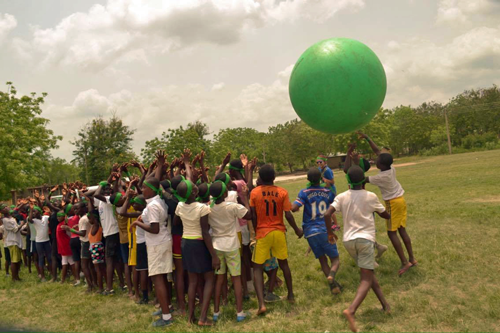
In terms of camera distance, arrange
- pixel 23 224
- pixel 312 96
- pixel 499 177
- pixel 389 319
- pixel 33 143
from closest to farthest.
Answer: pixel 389 319 → pixel 312 96 → pixel 23 224 → pixel 499 177 → pixel 33 143

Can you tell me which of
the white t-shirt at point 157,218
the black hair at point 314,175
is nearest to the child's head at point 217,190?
the white t-shirt at point 157,218

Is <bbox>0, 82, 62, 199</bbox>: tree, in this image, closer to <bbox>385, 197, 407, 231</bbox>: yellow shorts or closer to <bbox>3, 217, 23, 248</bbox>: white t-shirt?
<bbox>3, 217, 23, 248</bbox>: white t-shirt

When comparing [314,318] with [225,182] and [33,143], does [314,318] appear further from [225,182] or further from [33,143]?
[33,143]

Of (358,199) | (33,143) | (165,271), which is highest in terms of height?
(33,143)

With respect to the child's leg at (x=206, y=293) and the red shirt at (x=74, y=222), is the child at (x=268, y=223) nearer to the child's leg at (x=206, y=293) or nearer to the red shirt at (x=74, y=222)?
the child's leg at (x=206, y=293)

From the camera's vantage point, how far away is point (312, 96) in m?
5.01

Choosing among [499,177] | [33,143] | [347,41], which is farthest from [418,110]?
[347,41]

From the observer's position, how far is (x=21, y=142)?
22.2 metres

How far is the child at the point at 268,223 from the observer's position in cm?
486

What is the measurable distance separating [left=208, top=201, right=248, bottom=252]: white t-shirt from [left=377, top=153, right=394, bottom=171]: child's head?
99.4 inches

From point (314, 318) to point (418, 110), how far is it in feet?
274

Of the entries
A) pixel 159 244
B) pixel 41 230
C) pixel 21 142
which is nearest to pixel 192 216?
pixel 159 244

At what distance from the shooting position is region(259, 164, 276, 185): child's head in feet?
16.3

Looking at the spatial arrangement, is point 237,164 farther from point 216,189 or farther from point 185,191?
point 185,191
